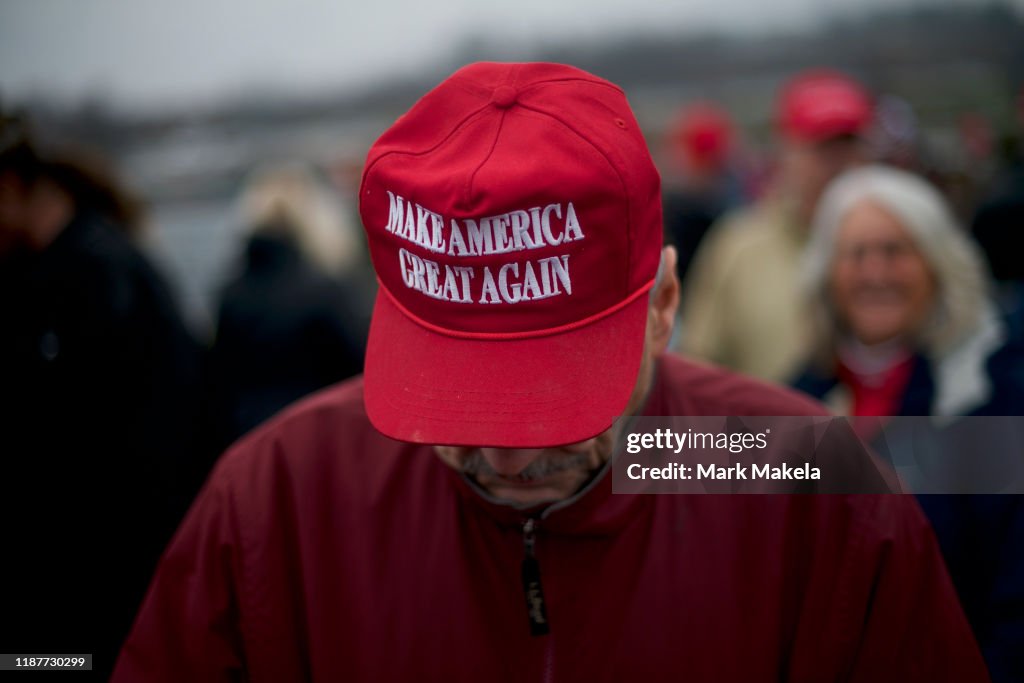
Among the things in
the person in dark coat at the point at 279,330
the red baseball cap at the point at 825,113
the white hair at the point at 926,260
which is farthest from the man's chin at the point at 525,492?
the red baseball cap at the point at 825,113

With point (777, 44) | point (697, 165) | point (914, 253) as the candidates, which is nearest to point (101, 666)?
point (914, 253)

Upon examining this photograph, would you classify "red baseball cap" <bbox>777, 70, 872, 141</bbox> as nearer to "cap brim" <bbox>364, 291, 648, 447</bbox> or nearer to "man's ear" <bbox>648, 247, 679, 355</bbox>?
"man's ear" <bbox>648, 247, 679, 355</bbox>

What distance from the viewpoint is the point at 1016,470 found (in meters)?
1.89

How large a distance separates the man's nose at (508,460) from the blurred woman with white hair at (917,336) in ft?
3.82

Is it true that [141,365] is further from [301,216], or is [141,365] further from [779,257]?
[779,257]

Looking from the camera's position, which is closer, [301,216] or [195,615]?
[195,615]

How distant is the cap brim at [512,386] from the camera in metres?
1.15

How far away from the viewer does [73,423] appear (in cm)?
245

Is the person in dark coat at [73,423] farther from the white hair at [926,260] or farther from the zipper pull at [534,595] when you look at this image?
the white hair at [926,260]

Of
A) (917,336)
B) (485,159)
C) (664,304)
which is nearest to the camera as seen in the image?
(485,159)

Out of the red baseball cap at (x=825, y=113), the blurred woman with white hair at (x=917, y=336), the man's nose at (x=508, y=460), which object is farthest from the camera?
the red baseball cap at (x=825, y=113)

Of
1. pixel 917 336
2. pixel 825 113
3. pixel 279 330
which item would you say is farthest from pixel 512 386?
pixel 825 113

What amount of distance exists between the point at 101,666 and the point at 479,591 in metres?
1.66

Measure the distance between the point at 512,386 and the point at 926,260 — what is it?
184 cm
